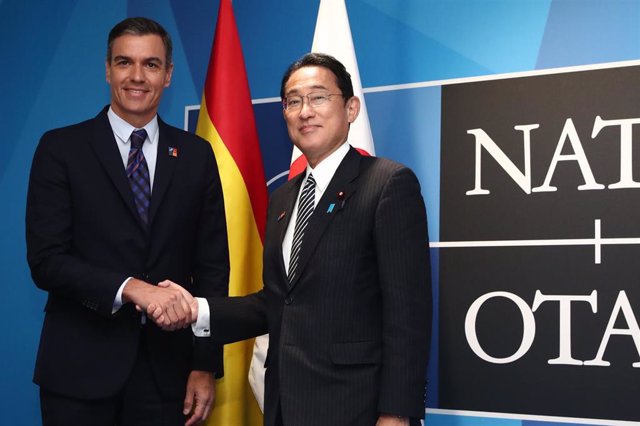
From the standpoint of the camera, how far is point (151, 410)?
2246mm

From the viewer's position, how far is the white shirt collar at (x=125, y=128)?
245 cm

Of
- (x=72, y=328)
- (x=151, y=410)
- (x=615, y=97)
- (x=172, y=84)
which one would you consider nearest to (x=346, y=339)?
(x=151, y=410)

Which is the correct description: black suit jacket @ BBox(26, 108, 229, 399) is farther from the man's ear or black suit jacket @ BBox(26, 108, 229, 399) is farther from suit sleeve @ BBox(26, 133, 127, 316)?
the man's ear

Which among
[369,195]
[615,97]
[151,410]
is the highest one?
[615,97]

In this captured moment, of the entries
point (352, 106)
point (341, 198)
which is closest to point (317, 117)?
point (352, 106)

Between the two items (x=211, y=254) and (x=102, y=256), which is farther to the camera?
(x=211, y=254)

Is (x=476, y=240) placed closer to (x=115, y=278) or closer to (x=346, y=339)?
(x=346, y=339)

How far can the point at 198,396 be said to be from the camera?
7.83ft

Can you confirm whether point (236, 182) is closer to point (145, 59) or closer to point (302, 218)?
point (145, 59)

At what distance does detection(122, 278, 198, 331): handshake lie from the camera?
2164 millimetres

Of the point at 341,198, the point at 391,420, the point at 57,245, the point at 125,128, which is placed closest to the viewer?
the point at 391,420

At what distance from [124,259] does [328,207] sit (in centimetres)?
65

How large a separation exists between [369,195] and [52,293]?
3.26 ft

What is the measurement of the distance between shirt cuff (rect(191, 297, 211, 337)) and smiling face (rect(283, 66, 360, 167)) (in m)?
0.54
